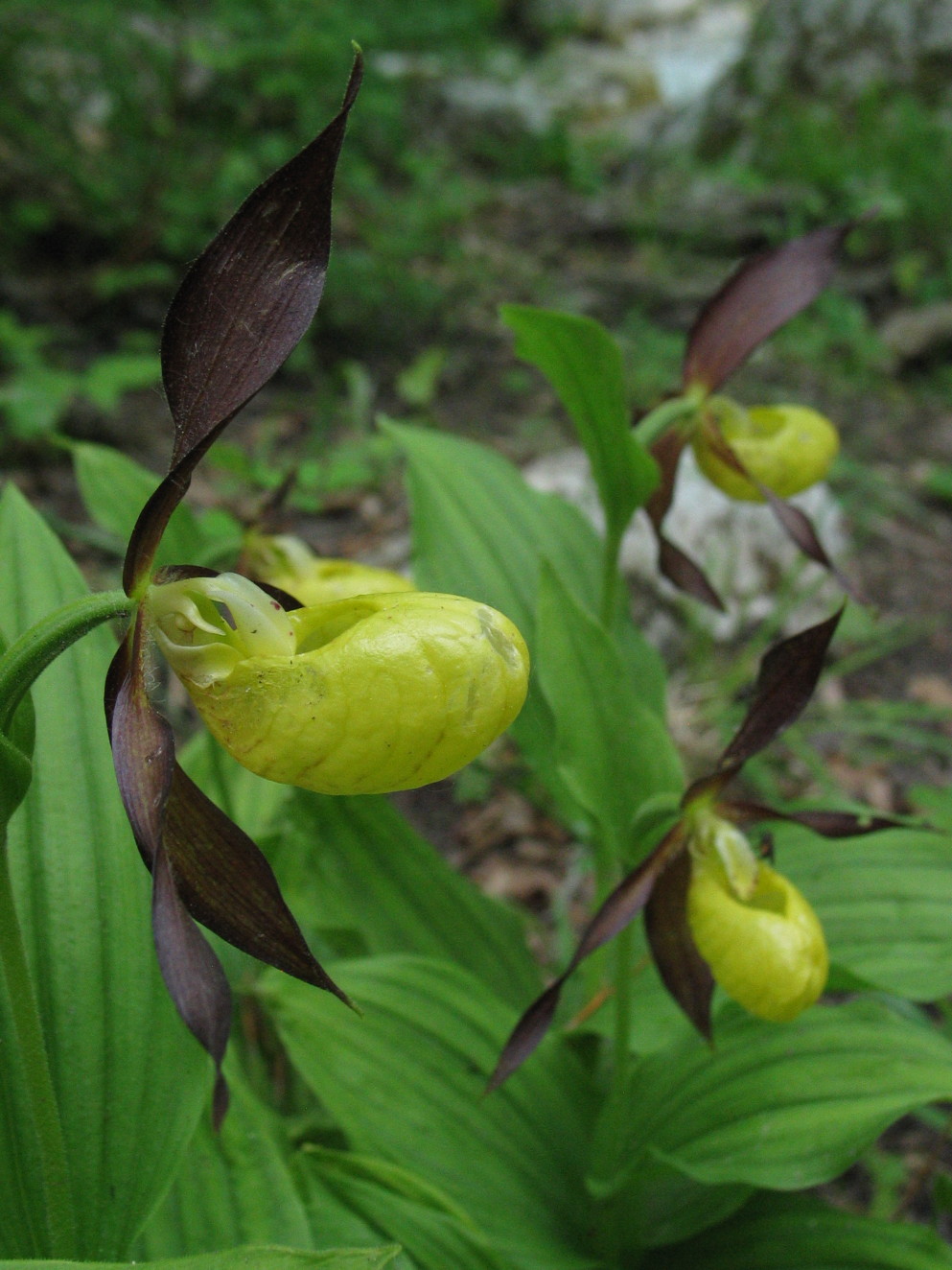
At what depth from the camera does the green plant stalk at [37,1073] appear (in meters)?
0.80

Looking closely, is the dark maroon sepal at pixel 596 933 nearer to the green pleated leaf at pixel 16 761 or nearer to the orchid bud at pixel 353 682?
the orchid bud at pixel 353 682

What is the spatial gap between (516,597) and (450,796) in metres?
0.93

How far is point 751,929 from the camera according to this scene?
111 cm

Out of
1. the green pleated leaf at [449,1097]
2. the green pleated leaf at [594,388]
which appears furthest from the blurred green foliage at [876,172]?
the green pleated leaf at [449,1097]

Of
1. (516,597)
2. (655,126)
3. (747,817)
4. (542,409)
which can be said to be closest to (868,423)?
(542,409)

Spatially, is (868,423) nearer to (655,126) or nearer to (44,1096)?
(44,1096)

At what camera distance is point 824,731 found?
2619mm

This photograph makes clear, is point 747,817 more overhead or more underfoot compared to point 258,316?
more underfoot

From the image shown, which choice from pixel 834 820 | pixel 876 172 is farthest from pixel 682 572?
pixel 876 172

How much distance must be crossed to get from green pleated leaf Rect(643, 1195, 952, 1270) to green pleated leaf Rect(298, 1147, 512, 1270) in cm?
35

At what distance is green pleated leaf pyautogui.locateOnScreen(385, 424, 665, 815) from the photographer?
1.59 m

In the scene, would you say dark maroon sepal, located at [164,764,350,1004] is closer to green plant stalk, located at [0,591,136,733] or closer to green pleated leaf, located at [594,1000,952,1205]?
green plant stalk, located at [0,591,136,733]

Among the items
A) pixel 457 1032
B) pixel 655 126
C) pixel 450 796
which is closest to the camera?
pixel 457 1032

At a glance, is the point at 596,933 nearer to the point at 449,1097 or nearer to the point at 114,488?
the point at 449,1097
